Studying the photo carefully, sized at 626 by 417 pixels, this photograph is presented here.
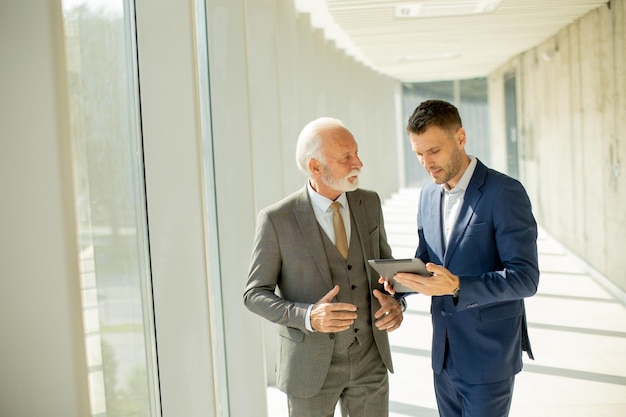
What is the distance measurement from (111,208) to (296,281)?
87 centimetres

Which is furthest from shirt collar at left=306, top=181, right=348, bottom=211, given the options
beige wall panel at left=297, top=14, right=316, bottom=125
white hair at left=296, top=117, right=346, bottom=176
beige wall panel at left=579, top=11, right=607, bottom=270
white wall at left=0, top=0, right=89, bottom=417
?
beige wall panel at left=579, top=11, right=607, bottom=270

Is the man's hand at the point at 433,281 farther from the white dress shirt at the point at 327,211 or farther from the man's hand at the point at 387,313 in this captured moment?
the white dress shirt at the point at 327,211

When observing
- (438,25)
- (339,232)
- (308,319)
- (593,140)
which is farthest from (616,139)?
(308,319)

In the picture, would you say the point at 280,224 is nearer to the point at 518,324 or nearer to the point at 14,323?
the point at 518,324

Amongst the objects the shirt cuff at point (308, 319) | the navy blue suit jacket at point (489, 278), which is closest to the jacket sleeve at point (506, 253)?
the navy blue suit jacket at point (489, 278)

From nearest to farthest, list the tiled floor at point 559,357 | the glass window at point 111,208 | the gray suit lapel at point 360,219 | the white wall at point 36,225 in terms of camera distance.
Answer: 1. the white wall at point 36,225
2. the glass window at point 111,208
3. the gray suit lapel at point 360,219
4. the tiled floor at point 559,357

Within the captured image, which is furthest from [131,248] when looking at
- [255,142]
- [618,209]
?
[618,209]

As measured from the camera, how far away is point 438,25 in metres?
12.0

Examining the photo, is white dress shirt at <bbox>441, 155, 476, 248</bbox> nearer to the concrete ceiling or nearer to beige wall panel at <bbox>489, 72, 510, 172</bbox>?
the concrete ceiling

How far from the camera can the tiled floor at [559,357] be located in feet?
19.5

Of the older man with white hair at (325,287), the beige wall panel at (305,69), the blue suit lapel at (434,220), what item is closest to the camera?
the older man with white hair at (325,287)

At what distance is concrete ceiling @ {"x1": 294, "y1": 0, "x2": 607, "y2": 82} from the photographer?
388 inches

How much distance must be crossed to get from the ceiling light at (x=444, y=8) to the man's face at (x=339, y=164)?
6808 millimetres

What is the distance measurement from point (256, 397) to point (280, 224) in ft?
7.82
